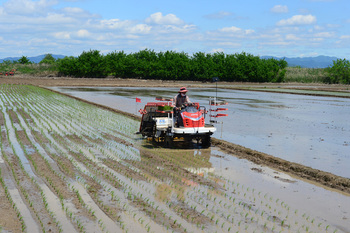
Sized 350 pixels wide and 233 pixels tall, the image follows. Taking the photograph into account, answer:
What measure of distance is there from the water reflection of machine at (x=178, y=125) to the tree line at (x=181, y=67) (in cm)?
6578

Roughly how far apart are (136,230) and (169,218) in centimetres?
65

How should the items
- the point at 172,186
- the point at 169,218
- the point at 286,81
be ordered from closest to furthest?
the point at 169,218 → the point at 172,186 → the point at 286,81

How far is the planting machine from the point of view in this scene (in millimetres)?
11547

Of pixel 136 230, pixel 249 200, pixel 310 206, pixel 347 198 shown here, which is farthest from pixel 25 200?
pixel 347 198

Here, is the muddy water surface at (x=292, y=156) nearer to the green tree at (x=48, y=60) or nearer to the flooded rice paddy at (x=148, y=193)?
the flooded rice paddy at (x=148, y=193)

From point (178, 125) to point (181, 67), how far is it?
6896 centimetres

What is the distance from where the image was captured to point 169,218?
6297 millimetres

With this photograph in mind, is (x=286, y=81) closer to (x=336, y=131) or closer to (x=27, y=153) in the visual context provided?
(x=336, y=131)

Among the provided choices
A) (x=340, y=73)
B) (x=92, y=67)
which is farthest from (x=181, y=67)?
(x=340, y=73)

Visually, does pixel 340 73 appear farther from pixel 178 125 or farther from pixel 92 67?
pixel 178 125

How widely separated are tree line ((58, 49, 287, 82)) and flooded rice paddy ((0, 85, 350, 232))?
6760cm

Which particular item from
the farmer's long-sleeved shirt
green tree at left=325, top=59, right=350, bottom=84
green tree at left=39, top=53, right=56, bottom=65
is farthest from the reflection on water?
green tree at left=39, top=53, right=56, bottom=65

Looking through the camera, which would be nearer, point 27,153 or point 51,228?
point 51,228

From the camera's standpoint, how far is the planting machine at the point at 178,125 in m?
11.5
